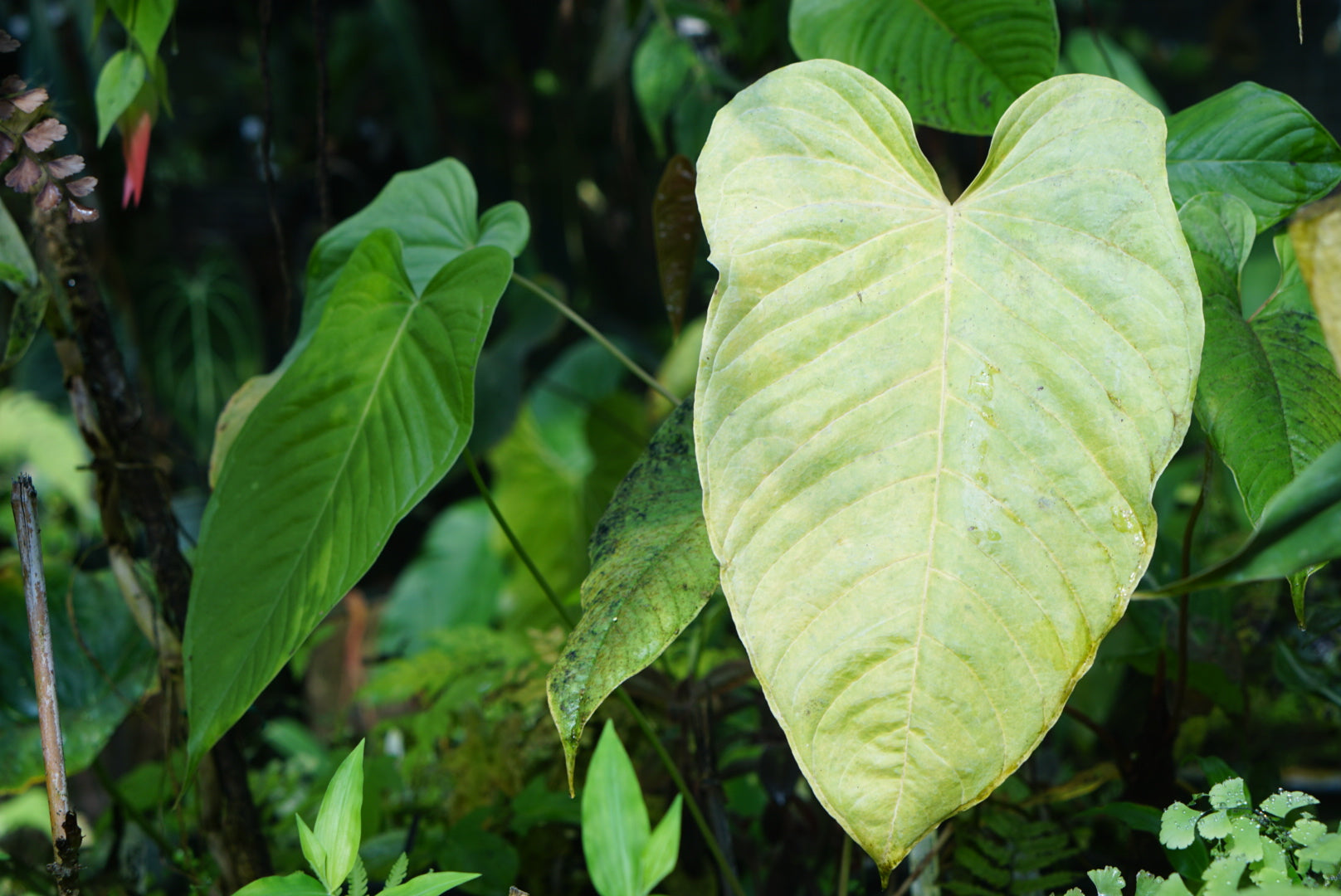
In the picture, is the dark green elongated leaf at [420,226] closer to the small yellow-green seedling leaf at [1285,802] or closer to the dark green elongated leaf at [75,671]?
the dark green elongated leaf at [75,671]

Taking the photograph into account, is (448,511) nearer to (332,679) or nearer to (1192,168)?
(332,679)

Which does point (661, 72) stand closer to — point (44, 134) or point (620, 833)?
point (44, 134)

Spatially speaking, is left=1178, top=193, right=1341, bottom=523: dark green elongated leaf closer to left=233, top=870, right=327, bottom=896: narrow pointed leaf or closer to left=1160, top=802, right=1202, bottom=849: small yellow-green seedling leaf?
left=1160, top=802, right=1202, bottom=849: small yellow-green seedling leaf

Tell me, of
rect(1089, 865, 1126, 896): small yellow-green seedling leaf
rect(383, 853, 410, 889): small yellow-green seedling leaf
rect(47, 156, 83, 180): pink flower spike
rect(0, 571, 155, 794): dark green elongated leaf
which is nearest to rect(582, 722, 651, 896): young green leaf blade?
rect(383, 853, 410, 889): small yellow-green seedling leaf

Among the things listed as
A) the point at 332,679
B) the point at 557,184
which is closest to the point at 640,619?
the point at 332,679

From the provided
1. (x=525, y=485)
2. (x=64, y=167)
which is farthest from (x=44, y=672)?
(x=525, y=485)
